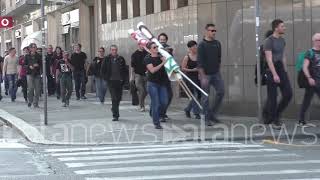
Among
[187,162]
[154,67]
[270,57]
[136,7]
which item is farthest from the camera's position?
[136,7]

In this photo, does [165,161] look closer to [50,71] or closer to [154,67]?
[154,67]

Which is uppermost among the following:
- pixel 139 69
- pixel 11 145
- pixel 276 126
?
pixel 139 69

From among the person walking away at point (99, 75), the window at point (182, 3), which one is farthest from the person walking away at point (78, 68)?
the window at point (182, 3)

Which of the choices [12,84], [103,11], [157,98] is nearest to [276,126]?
[157,98]

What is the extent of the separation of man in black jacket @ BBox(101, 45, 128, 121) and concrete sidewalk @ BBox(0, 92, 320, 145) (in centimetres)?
37

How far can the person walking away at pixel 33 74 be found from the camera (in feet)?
57.6

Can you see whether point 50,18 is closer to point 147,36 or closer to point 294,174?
point 147,36

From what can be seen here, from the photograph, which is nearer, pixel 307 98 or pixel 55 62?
pixel 307 98

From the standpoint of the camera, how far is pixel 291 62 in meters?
13.4

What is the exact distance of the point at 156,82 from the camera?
12.4 meters

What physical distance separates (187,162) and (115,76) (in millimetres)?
5254

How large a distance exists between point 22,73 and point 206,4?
23.9 feet

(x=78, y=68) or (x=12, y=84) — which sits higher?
(x=78, y=68)

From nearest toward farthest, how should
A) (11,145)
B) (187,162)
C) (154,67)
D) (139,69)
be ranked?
(187,162) < (11,145) < (154,67) < (139,69)
